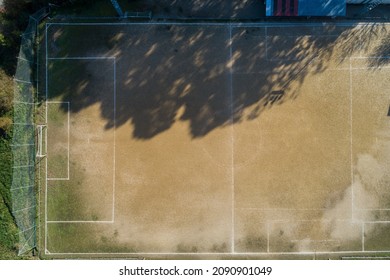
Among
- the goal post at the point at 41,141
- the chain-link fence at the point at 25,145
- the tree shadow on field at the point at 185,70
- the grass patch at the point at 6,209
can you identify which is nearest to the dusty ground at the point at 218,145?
the tree shadow on field at the point at 185,70

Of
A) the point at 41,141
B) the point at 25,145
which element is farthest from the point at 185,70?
the point at 25,145

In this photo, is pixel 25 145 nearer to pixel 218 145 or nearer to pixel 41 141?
pixel 41 141

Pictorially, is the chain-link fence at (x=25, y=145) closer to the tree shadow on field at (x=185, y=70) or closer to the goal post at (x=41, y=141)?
the goal post at (x=41, y=141)

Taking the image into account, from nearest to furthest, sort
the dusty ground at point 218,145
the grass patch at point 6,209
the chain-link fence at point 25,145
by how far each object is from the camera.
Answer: the chain-link fence at point 25,145
the grass patch at point 6,209
the dusty ground at point 218,145

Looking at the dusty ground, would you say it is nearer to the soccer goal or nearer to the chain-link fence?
the chain-link fence
